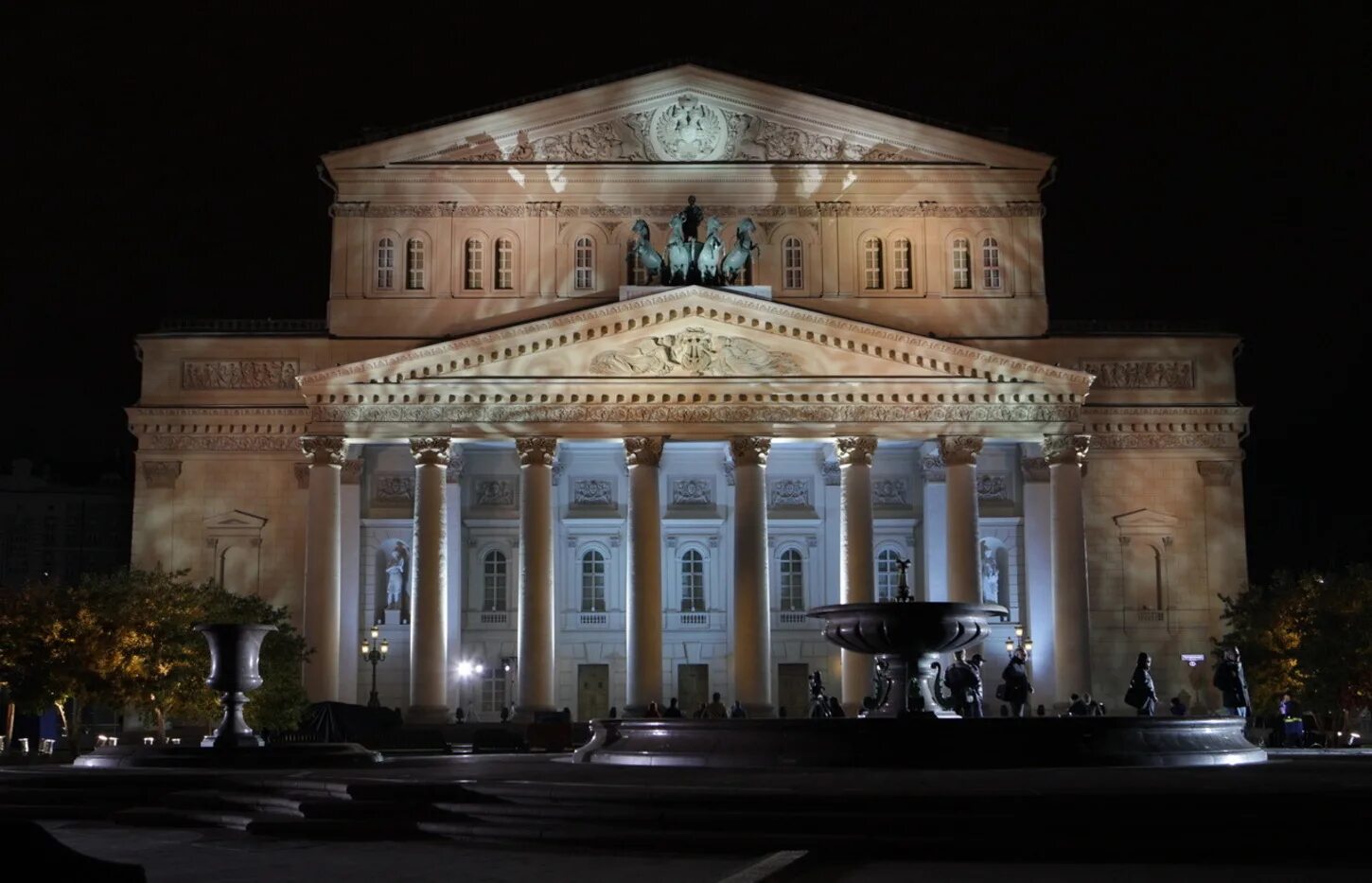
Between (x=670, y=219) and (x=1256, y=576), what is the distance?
141ft

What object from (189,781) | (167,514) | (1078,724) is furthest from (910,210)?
(189,781)

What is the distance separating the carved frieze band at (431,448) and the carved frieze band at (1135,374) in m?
21.2

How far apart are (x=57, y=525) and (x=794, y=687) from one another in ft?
179

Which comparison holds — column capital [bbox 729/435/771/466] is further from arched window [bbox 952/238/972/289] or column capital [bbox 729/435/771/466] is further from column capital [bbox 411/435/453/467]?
arched window [bbox 952/238/972/289]

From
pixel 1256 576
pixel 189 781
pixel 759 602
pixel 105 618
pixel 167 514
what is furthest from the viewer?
pixel 1256 576

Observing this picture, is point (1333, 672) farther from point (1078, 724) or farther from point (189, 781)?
point (189, 781)

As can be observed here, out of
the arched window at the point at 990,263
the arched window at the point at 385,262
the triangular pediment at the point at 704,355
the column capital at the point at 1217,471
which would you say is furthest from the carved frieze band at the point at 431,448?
the column capital at the point at 1217,471

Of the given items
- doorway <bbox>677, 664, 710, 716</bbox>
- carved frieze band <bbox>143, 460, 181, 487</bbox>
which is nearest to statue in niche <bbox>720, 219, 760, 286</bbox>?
doorway <bbox>677, 664, 710, 716</bbox>

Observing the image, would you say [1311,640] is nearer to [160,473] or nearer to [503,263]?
[503,263]

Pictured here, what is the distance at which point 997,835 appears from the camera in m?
16.3

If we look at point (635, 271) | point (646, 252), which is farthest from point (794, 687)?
point (646, 252)

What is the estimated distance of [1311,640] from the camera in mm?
44156

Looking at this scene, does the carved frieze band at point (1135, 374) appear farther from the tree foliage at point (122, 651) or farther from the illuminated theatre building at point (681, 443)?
the tree foliage at point (122, 651)

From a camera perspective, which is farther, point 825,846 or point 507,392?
point 507,392
